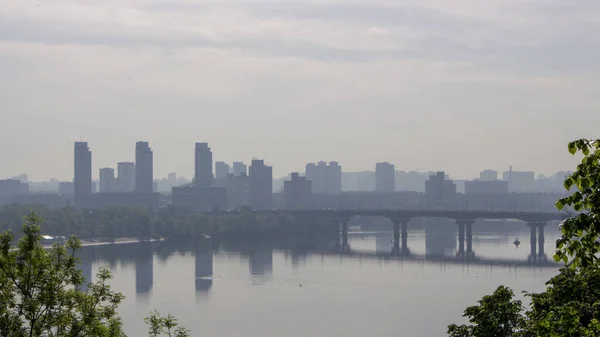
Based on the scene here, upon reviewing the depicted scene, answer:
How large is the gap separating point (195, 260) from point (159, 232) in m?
30.7

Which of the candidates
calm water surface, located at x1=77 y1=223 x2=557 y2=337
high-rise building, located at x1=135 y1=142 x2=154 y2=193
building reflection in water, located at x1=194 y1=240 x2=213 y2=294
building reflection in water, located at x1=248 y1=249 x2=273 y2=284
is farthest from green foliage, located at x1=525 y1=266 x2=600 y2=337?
high-rise building, located at x1=135 y1=142 x2=154 y2=193

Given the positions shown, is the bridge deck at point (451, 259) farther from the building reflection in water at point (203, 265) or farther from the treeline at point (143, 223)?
the treeline at point (143, 223)

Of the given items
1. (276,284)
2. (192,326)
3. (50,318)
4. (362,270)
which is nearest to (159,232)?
(362,270)

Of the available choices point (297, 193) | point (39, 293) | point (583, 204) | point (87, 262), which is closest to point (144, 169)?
Result: point (297, 193)

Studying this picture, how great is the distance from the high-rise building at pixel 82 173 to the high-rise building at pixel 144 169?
10001mm

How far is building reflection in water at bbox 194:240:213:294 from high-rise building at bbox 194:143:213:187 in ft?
277

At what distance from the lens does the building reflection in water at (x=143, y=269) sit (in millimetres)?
64062

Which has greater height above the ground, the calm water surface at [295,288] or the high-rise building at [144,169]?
the high-rise building at [144,169]

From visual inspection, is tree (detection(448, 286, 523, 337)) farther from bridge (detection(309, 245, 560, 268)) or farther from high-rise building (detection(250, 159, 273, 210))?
high-rise building (detection(250, 159, 273, 210))

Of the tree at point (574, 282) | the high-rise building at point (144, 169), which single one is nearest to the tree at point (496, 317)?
the tree at point (574, 282)

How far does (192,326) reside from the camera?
156 feet

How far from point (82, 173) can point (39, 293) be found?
588 ft

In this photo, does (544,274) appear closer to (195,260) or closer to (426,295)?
(426,295)

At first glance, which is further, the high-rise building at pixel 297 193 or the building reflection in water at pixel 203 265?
the high-rise building at pixel 297 193
